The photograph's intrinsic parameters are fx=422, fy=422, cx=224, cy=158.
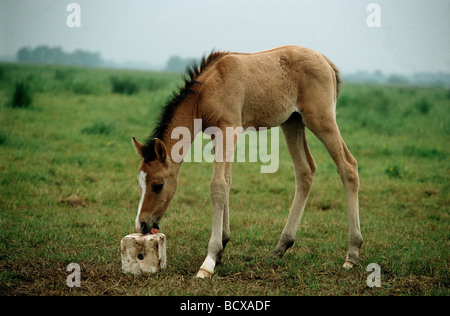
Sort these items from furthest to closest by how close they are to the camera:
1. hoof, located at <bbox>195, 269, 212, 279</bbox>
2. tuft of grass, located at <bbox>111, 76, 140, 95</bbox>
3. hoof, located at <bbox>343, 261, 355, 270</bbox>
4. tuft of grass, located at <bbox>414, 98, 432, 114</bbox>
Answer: tuft of grass, located at <bbox>111, 76, 140, 95</bbox> → tuft of grass, located at <bbox>414, 98, 432, 114</bbox> → hoof, located at <bbox>343, 261, 355, 270</bbox> → hoof, located at <bbox>195, 269, 212, 279</bbox>

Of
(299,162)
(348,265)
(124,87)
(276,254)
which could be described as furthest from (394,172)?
(124,87)

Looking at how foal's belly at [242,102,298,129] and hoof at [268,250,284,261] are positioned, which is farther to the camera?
hoof at [268,250,284,261]

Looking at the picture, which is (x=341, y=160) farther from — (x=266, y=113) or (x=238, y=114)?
(x=238, y=114)

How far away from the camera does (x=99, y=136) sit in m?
12.1

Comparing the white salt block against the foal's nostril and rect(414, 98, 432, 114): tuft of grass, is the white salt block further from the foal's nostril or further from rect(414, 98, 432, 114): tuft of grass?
rect(414, 98, 432, 114): tuft of grass

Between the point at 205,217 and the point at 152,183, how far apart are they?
2.53 meters

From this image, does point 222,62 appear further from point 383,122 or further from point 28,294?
point 383,122

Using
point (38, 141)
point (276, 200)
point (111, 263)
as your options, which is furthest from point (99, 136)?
point (111, 263)

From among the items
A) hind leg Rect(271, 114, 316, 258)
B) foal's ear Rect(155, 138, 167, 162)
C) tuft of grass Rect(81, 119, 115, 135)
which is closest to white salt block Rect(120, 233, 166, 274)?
foal's ear Rect(155, 138, 167, 162)

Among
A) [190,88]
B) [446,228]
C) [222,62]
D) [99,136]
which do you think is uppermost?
[222,62]

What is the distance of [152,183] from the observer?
A: 4.68 metres

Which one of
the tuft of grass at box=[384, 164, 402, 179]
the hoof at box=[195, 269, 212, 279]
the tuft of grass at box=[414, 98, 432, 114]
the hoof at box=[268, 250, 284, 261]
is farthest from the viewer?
the tuft of grass at box=[414, 98, 432, 114]

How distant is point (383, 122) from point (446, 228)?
9.43 meters

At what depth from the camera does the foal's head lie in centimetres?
466
